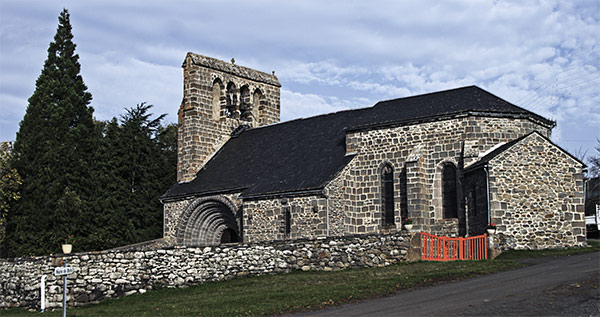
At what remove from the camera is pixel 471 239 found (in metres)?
22.9

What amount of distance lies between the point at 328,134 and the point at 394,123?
5.46m

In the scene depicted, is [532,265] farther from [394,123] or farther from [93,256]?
[93,256]

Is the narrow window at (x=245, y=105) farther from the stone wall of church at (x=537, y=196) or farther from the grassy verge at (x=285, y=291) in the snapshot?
the grassy verge at (x=285, y=291)

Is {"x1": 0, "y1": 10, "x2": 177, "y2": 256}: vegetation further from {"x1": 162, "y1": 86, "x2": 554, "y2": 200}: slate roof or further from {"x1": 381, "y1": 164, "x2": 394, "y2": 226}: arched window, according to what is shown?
{"x1": 381, "y1": 164, "x2": 394, "y2": 226}: arched window

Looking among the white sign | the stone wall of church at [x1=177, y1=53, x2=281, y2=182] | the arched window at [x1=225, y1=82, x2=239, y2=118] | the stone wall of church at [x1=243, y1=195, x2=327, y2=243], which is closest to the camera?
the white sign

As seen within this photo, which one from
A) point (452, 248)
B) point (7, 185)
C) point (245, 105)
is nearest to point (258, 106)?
point (245, 105)

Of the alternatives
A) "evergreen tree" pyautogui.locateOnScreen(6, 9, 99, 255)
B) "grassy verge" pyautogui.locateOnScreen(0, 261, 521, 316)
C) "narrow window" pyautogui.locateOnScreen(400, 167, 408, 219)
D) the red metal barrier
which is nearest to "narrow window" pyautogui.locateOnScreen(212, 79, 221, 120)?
"evergreen tree" pyautogui.locateOnScreen(6, 9, 99, 255)

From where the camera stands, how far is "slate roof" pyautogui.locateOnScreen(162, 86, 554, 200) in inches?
1105

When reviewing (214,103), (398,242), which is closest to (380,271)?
(398,242)

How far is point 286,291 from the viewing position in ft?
57.0

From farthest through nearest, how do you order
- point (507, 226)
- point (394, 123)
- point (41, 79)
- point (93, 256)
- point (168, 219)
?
1. point (41, 79)
2. point (168, 219)
3. point (394, 123)
4. point (507, 226)
5. point (93, 256)

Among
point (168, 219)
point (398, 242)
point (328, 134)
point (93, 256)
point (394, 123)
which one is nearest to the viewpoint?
point (93, 256)

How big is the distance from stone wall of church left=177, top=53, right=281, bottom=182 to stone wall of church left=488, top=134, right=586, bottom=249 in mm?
19711

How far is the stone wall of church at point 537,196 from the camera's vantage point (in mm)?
24047
